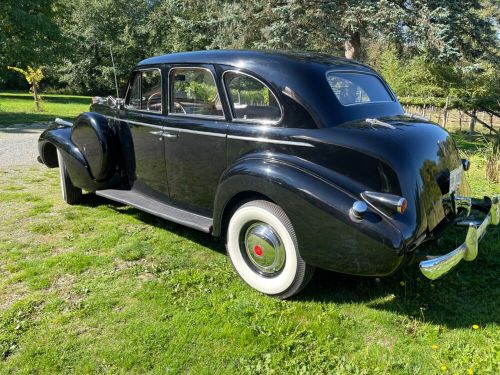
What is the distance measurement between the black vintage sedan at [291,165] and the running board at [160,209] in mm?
19

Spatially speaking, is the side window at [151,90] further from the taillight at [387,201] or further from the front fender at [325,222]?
the taillight at [387,201]

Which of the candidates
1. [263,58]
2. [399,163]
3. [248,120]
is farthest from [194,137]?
[399,163]

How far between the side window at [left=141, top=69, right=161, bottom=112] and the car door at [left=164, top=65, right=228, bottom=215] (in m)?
0.23

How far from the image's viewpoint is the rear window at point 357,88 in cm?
334

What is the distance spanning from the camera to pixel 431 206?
9.39 ft

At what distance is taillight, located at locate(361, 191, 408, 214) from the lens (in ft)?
8.45

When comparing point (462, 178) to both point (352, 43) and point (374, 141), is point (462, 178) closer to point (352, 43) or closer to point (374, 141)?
point (374, 141)

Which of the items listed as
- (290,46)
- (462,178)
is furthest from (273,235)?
(290,46)

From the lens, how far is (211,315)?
2.99 m

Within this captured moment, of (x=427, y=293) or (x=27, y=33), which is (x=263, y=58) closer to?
(x=427, y=293)

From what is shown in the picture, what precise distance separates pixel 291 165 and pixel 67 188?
12.0 feet

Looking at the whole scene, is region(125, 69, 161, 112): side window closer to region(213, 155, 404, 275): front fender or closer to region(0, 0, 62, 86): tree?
region(213, 155, 404, 275): front fender

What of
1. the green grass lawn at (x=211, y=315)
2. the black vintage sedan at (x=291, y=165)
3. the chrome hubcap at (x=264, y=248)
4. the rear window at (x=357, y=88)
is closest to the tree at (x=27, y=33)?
the black vintage sedan at (x=291, y=165)

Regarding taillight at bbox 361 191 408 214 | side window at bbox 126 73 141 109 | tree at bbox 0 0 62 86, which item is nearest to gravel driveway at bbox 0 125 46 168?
tree at bbox 0 0 62 86
